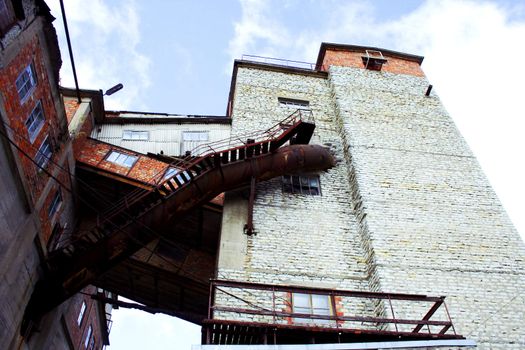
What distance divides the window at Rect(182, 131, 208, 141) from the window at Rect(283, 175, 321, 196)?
11.3ft

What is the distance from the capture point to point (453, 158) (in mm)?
14141

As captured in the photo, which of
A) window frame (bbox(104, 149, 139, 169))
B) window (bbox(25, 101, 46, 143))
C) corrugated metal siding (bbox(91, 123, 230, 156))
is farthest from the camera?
corrugated metal siding (bbox(91, 123, 230, 156))

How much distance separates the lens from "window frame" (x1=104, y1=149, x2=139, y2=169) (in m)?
13.2

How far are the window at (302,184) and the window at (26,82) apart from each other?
7034 mm

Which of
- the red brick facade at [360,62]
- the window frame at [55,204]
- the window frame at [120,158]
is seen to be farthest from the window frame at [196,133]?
the red brick facade at [360,62]

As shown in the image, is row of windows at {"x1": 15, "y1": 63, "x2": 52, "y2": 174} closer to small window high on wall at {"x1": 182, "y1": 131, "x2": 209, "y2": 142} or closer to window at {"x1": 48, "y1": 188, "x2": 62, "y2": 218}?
window at {"x1": 48, "y1": 188, "x2": 62, "y2": 218}

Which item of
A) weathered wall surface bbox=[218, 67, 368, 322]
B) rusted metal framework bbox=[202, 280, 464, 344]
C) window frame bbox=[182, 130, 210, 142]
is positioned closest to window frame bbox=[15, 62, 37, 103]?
window frame bbox=[182, 130, 210, 142]

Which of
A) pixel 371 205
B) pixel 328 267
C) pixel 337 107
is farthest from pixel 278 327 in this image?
pixel 337 107

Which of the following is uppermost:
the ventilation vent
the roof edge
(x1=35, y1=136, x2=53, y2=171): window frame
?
the roof edge

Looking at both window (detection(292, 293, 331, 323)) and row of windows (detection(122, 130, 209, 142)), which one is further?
row of windows (detection(122, 130, 209, 142))

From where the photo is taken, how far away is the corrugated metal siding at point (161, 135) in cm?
1431

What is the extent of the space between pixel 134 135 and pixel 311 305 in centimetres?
844

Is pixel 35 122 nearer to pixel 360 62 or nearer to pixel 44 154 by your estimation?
pixel 44 154

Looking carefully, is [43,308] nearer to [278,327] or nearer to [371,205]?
[278,327]
